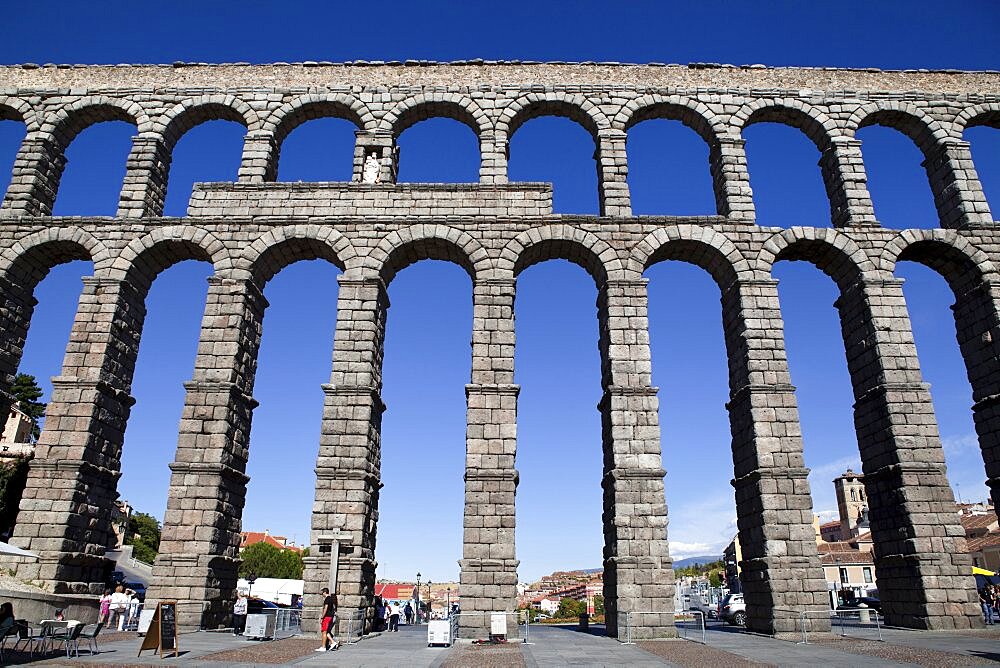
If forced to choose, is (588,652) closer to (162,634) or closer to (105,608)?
(162,634)

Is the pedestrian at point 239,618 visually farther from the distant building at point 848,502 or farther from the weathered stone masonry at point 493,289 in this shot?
the distant building at point 848,502

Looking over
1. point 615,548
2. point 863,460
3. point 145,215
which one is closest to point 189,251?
point 145,215

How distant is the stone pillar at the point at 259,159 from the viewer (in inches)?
834

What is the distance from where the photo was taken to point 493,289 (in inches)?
754

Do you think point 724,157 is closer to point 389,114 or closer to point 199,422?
point 389,114

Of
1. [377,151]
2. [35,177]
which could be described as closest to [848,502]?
[377,151]

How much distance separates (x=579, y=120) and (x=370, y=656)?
691 inches

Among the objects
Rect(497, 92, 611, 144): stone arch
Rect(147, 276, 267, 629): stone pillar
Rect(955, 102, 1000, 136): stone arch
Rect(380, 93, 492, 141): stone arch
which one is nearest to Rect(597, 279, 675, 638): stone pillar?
Rect(497, 92, 611, 144): stone arch

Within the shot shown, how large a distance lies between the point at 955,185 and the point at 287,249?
69.3ft

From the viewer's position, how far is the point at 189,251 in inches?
807

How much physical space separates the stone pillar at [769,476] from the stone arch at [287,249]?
1167 centimetres

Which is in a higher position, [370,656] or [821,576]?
[821,576]

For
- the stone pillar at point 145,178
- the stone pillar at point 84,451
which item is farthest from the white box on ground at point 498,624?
the stone pillar at point 145,178

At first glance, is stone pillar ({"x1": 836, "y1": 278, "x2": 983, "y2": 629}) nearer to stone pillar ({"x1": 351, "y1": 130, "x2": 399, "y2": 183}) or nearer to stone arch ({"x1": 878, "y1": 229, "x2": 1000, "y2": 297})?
stone arch ({"x1": 878, "y1": 229, "x2": 1000, "y2": 297})
